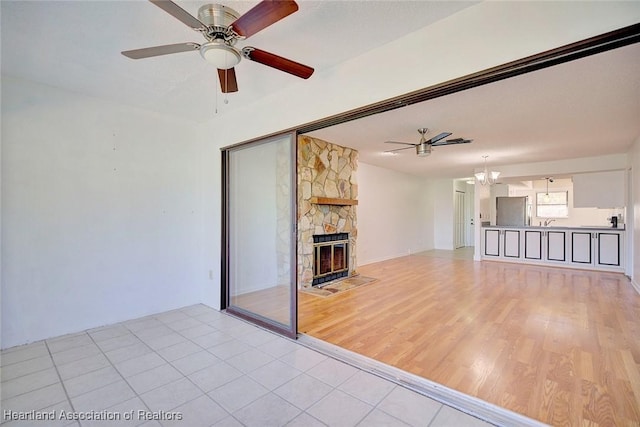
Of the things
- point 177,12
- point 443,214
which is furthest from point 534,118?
point 443,214

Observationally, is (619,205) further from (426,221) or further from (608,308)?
(426,221)

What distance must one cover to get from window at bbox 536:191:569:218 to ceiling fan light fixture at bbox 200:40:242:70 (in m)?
12.1

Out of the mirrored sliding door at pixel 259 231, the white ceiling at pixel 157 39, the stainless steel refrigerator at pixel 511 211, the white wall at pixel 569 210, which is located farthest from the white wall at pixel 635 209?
the mirrored sliding door at pixel 259 231

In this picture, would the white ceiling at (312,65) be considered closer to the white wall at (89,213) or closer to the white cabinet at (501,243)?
the white wall at (89,213)

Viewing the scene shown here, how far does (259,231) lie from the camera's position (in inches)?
146

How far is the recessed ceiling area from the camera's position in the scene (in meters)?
2.44

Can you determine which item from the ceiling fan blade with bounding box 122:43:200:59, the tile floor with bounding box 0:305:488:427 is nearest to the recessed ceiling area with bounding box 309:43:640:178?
the ceiling fan blade with bounding box 122:43:200:59

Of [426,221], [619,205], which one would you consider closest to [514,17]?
[619,205]

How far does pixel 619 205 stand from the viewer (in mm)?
6035

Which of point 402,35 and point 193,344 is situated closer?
point 402,35

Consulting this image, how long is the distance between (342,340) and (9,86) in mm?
4043

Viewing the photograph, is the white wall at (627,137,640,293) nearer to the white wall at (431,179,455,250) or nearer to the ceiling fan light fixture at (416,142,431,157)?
the ceiling fan light fixture at (416,142,431,157)

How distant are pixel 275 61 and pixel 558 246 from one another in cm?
765

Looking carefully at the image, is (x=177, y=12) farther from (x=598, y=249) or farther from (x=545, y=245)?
(x=598, y=249)
